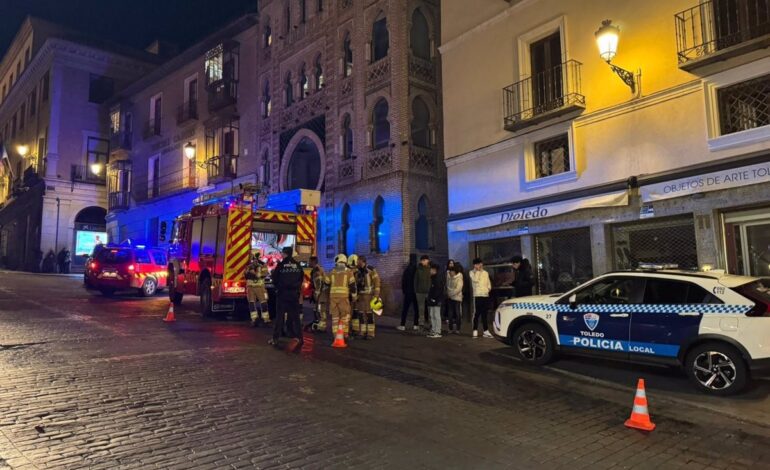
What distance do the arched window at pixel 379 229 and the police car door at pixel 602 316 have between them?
10.1 meters

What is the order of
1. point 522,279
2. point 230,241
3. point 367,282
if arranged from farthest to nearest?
point 230,241, point 522,279, point 367,282

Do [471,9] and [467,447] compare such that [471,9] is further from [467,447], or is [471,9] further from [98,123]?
[98,123]

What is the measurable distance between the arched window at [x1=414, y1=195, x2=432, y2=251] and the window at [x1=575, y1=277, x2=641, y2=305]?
390 inches

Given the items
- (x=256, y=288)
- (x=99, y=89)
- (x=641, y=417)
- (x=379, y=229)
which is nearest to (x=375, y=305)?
(x=256, y=288)

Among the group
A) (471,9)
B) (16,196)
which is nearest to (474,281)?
(471,9)

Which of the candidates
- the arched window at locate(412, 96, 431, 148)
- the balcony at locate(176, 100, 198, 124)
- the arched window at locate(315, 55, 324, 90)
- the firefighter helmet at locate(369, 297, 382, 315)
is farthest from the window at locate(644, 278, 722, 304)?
the balcony at locate(176, 100, 198, 124)

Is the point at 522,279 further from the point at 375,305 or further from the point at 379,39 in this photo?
the point at 379,39

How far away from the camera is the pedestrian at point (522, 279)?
1189 centimetres

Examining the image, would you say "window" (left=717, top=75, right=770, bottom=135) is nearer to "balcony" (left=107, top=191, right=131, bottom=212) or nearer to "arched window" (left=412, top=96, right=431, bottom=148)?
"arched window" (left=412, top=96, right=431, bottom=148)

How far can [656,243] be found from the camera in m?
11.5

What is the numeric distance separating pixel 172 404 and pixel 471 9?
14.3 m

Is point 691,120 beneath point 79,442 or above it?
above

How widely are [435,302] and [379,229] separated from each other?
6.49 m

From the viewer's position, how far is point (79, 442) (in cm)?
465
